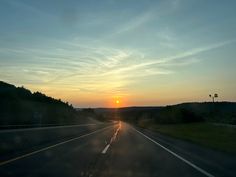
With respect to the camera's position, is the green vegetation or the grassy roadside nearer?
the grassy roadside

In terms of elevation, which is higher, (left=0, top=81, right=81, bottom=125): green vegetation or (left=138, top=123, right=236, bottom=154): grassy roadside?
(left=0, top=81, right=81, bottom=125): green vegetation

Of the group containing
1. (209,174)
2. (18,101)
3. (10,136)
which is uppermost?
(18,101)

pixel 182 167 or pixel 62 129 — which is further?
pixel 62 129

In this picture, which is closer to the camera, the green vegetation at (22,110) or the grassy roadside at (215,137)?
the grassy roadside at (215,137)

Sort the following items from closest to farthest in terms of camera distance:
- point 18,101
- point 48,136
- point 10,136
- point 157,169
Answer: point 157,169
point 10,136
point 48,136
point 18,101

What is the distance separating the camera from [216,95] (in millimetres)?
103062

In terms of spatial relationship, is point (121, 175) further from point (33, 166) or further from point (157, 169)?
point (33, 166)

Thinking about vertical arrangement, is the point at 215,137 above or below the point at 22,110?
below

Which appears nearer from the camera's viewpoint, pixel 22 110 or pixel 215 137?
pixel 215 137

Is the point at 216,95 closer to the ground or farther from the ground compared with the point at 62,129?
farther from the ground

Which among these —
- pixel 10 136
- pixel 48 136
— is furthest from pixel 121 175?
pixel 48 136

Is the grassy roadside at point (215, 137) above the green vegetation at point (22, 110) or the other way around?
the other way around

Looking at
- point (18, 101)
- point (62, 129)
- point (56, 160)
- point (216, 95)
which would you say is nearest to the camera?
point (56, 160)

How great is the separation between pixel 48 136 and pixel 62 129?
26.6 feet
